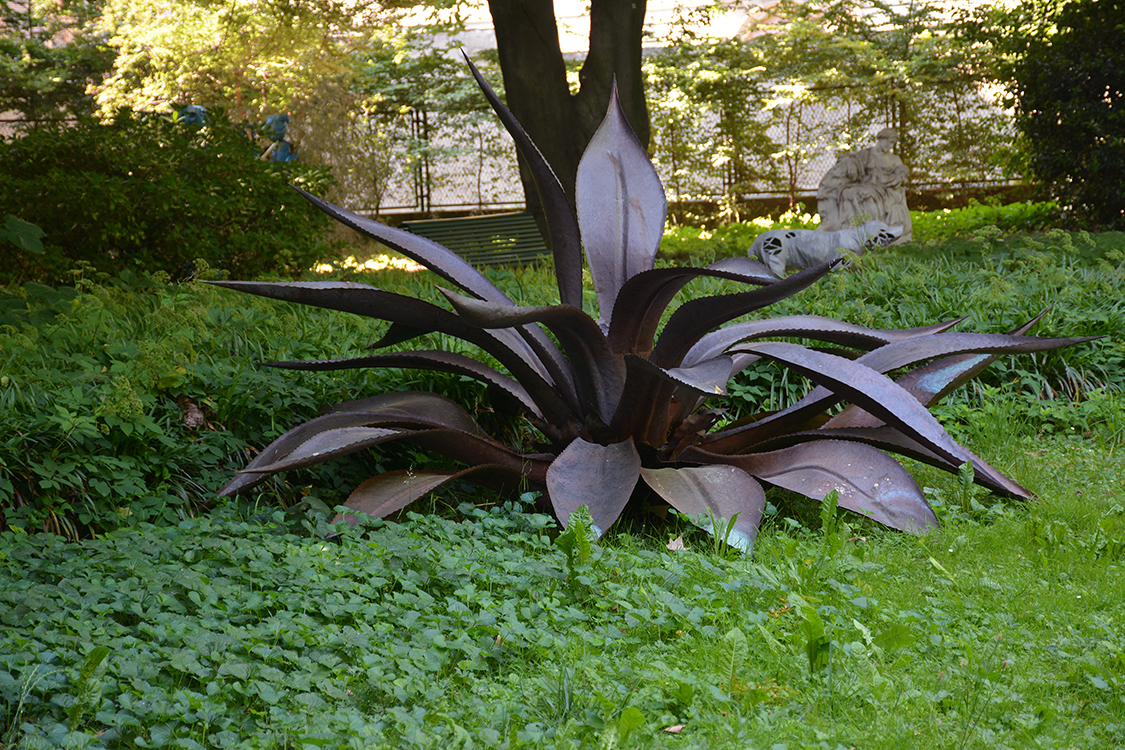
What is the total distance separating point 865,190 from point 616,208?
6.84 metres

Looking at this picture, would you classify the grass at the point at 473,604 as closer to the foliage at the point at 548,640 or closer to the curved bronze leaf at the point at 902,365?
the foliage at the point at 548,640

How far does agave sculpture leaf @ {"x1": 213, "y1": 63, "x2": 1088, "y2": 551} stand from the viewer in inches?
108

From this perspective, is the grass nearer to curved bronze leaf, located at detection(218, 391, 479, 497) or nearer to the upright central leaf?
curved bronze leaf, located at detection(218, 391, 479, 497)

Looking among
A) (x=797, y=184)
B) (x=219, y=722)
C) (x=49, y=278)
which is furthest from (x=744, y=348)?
(x=797, y=184)

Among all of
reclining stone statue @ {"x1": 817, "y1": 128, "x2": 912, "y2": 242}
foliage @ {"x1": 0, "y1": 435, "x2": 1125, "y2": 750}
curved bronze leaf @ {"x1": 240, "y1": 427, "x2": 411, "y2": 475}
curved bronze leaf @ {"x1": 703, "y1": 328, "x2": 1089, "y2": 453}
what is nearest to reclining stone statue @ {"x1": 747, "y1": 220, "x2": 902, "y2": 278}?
reclining stone statue @ {"x1": 817, "y1": 128, "x2": 912, "y2": 242}

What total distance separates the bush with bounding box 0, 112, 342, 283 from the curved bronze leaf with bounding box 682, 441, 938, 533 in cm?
477

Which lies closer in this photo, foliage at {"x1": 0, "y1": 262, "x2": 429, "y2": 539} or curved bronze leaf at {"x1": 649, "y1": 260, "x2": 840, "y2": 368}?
curved bronze leaf at {"x1": 649, "y1": 260, "x2": 840, "y2": 368}

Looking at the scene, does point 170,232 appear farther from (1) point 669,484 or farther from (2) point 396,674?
(2) point 396,674

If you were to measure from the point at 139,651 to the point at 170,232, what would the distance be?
505 centimetres

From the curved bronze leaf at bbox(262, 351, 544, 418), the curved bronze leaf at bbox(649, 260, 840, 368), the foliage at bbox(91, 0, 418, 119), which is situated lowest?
the curved bronze leaf at bbox(262, 351, 544, 418)

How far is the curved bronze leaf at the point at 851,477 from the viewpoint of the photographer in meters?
2.82

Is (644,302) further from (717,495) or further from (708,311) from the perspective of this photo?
(717,495)

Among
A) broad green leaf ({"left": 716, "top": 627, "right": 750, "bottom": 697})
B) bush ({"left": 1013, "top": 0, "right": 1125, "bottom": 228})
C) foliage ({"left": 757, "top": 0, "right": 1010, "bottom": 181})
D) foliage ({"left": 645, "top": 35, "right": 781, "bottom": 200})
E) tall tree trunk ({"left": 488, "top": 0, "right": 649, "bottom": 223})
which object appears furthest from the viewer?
foliage ({"left": 645, "top": 35, "right": 781, "bottom": 200})

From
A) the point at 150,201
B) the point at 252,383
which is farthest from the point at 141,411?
the point at 150,201
